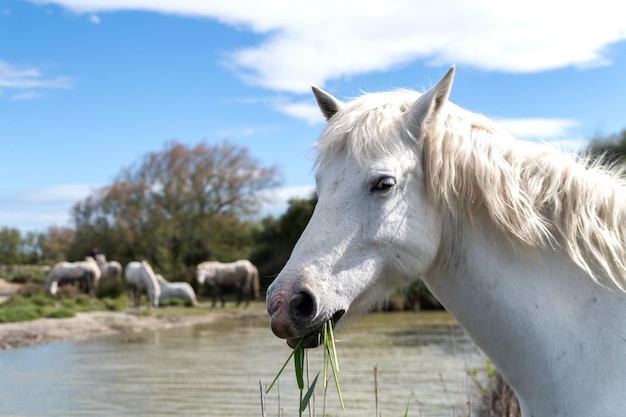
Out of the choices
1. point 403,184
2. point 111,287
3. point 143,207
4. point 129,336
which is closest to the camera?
point 403,184

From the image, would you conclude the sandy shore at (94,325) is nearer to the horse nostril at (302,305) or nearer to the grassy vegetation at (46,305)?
the grassy vegetation at (46,305)

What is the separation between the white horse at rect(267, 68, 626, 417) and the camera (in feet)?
6.21

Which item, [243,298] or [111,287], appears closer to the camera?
[111,287]

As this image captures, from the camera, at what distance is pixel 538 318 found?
1909mm

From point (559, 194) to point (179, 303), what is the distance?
20688mm

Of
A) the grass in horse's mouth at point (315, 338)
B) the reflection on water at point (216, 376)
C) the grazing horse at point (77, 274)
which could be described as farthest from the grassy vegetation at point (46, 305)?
the grass in horse's mouth at point (315, 338)

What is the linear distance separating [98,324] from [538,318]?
1441 centimetres

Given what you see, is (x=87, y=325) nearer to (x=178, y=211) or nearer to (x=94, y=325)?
(x=94, y=325)

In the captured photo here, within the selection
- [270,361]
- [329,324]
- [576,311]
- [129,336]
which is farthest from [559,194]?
[129,336]

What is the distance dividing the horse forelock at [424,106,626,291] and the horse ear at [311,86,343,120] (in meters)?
0.40

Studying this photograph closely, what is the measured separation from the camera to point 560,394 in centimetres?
186

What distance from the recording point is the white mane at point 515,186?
195 centimetres

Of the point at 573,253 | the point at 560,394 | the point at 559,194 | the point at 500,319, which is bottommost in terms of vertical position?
the point at 560,394

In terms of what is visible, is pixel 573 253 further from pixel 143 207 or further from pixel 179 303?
pixel 143 207
